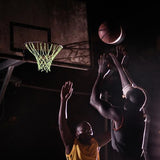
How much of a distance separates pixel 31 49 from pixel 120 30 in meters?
1.65

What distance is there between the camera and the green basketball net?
4918 mm

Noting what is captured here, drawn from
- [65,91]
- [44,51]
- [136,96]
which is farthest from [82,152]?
[44,51]

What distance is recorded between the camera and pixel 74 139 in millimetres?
3822

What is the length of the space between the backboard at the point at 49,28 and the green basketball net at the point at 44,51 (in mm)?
90

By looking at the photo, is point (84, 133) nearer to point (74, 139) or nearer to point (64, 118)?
point (74, 139)

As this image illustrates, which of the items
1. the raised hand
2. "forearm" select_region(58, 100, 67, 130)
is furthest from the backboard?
"forearm" select_region(58, 100, 67, 130)

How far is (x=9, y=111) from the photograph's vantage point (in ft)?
22.5

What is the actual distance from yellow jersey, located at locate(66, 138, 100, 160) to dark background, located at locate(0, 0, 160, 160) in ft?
10.2

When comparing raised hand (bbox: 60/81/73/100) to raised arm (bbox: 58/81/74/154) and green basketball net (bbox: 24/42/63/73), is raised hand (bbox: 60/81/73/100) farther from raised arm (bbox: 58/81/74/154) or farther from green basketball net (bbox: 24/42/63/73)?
green basketball net (bbox: 24/42/63/73)

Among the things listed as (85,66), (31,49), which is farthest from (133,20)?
(31,49)

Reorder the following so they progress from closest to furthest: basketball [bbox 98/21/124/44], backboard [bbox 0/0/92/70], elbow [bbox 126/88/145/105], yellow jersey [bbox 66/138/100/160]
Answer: elbow [bbox 126/88/145/105], yellow jersey [bbox 66/138/100/160], backboard [bbox 0/0/92/70], basketball [bbox 98/21/124/44]

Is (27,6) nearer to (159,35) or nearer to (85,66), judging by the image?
(85,66)

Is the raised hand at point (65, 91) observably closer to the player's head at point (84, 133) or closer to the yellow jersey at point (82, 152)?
the player's head at point (84, 133)

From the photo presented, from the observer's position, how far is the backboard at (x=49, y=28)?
4.80 m
